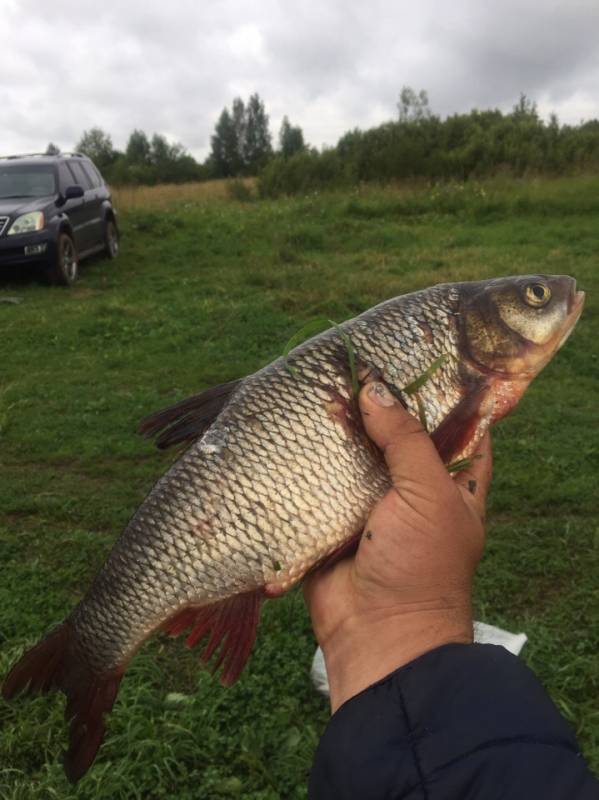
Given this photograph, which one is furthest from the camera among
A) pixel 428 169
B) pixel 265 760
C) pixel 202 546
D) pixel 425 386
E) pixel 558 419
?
pixel 428 169

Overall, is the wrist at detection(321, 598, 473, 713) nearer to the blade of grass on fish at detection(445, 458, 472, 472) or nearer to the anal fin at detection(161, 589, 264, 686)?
the anal fin at detection(161, 589, 264, 686)

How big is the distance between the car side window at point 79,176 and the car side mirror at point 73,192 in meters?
0.73

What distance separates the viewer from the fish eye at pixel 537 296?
2045 mm

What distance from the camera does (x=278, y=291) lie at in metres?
9.61

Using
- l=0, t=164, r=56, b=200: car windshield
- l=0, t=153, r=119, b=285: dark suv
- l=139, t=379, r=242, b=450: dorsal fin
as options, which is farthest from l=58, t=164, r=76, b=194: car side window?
l=139, t=379, r=242, b=450: dorsal fin

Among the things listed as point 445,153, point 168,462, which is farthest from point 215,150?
point 168,462

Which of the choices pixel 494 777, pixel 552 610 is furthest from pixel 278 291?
pixel 494 777

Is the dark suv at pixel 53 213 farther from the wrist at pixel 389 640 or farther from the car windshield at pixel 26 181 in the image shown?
the wrist at pixel 389 640

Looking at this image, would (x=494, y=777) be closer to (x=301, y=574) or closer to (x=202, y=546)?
(x=301, y=574)

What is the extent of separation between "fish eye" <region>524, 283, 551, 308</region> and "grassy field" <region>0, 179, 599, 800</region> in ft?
3.51

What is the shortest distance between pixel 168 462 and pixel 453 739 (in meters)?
3.91

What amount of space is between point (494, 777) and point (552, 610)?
7.79 feet

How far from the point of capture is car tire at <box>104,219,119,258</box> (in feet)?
42.4

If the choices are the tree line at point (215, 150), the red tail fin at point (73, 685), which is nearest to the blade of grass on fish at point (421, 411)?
the red tail fin at point (73, 685)
